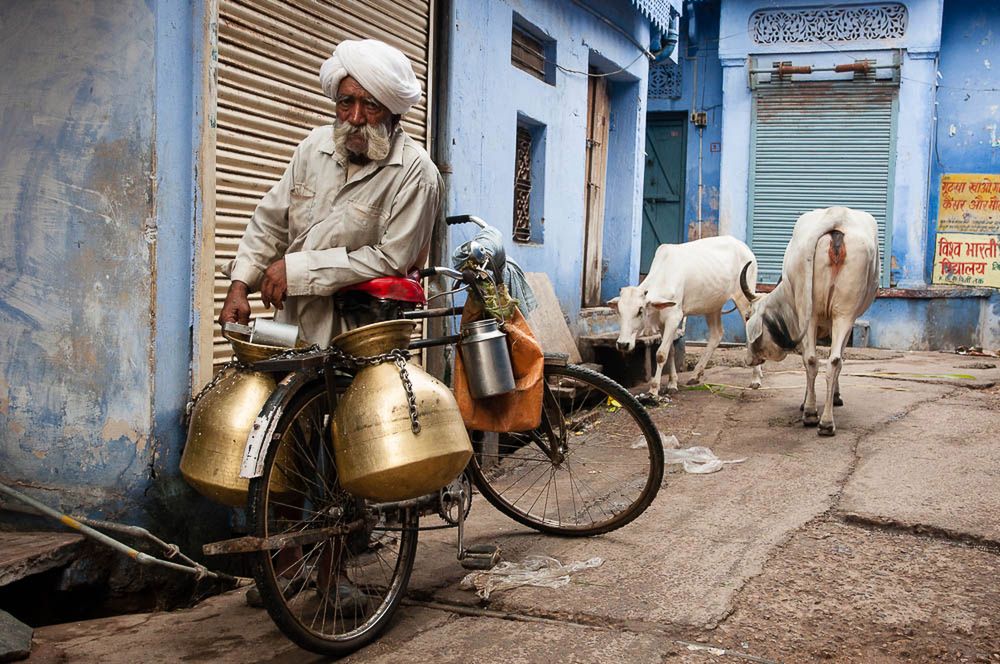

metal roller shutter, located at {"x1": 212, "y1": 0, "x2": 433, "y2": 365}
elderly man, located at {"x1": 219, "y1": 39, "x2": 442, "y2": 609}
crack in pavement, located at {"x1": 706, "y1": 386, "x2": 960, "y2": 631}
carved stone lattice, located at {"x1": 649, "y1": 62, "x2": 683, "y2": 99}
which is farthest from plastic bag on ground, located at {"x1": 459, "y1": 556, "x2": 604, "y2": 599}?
carved stone lattice, located at {"x1": 649, "y1": 62, "x2": 683, "y2": 99}

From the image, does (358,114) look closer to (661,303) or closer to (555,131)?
(661,303)

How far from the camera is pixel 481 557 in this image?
375cm

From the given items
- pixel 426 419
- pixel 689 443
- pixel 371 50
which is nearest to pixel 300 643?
pixel 426 419

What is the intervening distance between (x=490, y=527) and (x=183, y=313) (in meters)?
1.61

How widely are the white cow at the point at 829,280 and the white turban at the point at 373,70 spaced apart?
448 centimetres

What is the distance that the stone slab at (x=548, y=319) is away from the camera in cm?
809

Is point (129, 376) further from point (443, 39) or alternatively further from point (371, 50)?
point (443, 39)

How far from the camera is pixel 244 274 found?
341 cm

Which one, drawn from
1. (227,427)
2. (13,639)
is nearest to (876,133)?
(227,427)

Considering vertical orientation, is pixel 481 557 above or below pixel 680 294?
below

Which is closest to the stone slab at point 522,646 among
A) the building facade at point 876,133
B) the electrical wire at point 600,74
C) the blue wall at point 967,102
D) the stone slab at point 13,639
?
the stone slab at point 13,639

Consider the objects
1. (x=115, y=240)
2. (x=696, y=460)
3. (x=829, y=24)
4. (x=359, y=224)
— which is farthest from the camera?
(x=829, y=24)

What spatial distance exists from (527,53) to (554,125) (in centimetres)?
67

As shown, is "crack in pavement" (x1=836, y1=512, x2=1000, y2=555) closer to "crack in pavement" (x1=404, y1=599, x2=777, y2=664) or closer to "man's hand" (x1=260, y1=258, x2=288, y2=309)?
"crack in pavement" (x1=404, y1=599, x2=777, y2=664)
